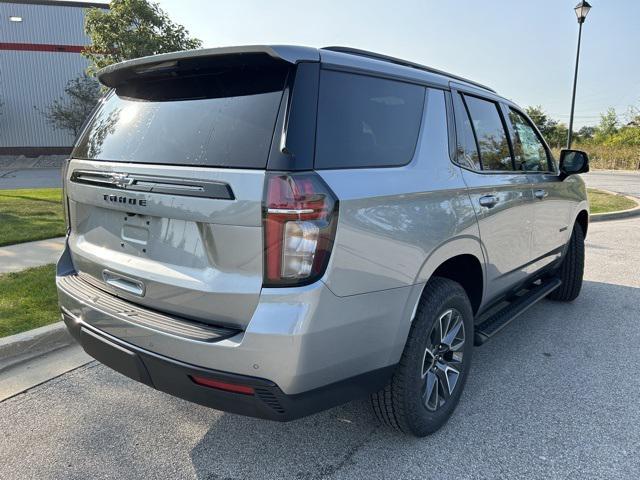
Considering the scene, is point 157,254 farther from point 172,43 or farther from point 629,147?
point 629,147

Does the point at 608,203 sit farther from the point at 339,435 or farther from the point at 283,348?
the point at 283,348

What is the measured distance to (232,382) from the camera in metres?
1.90

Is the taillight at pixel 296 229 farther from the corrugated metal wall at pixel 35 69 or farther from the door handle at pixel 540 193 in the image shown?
the corrugated metal wall at pixel 35 69

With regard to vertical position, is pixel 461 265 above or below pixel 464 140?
below

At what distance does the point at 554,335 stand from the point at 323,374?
2949 millimetres

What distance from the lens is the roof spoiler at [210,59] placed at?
191 centimetres

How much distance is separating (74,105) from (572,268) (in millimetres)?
31995

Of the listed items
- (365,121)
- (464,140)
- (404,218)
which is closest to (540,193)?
(464,140)

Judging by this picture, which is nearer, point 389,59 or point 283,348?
point 283,348

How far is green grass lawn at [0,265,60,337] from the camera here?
3748 mm

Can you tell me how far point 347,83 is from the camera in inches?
83.7

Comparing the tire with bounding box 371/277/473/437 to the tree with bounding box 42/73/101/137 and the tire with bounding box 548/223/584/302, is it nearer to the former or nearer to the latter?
the tire with bounding box 548/223/584/302

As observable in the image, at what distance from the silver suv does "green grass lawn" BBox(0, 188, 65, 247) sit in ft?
15.8

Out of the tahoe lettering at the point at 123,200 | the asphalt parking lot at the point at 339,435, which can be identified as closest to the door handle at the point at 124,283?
the tahoe lettering at the point at 123,200
